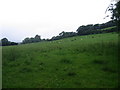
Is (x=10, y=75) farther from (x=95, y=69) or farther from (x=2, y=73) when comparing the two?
(x=95, y=69)

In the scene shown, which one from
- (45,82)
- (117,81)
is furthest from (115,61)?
(45,82)

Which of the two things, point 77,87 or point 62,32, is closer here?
point 77,87

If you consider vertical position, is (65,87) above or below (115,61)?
below

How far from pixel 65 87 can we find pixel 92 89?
1.28 meters

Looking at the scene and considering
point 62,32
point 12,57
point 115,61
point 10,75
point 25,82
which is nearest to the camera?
point 25,82

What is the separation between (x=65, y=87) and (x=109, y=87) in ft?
6.75

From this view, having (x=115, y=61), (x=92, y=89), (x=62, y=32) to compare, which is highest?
(x=62, y=32)

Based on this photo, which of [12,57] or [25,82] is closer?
[25,82]

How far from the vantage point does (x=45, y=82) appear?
816 centimetres

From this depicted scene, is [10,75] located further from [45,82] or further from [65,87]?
[65,87]

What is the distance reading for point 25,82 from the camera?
8320 millimetres

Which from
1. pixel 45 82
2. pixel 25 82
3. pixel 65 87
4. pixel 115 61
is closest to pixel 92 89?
pixel 65 87

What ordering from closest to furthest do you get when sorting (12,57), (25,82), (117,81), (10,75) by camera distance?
(117,81)
(25,82)
(10,75)
(12,57)

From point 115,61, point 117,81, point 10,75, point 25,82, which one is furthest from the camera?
point 115,61
